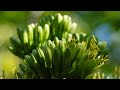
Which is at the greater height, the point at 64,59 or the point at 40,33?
the point at 40,33

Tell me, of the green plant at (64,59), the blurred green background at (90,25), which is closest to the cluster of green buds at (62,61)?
the green plant at (64,59)

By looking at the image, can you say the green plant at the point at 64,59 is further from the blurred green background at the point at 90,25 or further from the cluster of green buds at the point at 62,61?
the blurred green background at the point at 90,25

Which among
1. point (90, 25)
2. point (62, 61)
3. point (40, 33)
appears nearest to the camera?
point (62, 61)

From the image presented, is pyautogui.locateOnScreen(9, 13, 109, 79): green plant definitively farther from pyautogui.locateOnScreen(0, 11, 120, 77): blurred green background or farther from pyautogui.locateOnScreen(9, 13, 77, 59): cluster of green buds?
pyautogui.locateOnScreen(0, 11, 120, 77): blurred green background

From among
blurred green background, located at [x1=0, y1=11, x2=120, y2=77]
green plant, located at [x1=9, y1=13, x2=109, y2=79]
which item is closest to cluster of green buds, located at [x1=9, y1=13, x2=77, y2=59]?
green plant, located at [x1=9, y1=13, x2=109, y2=79]

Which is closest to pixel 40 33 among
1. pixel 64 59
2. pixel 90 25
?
pixel 64 59

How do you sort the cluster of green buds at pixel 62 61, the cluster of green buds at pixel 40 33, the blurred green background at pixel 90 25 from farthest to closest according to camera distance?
1. the blurred green background at pixel 90 25
2. the cluster of green buds at pixel 40 33
3. the cluster of green buds at pixel 62 61

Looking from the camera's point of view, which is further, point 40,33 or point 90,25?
point 90,25

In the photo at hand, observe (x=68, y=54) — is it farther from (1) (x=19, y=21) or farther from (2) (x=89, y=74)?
(1) (x=19, y=21)

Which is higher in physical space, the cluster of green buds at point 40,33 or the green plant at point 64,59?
the cluster of green buds at point 40,33

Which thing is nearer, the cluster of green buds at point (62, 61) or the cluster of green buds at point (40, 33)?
the cluster of green buds at point (62, 61)

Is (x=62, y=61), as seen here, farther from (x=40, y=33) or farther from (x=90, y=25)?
(x=90, y=25)
